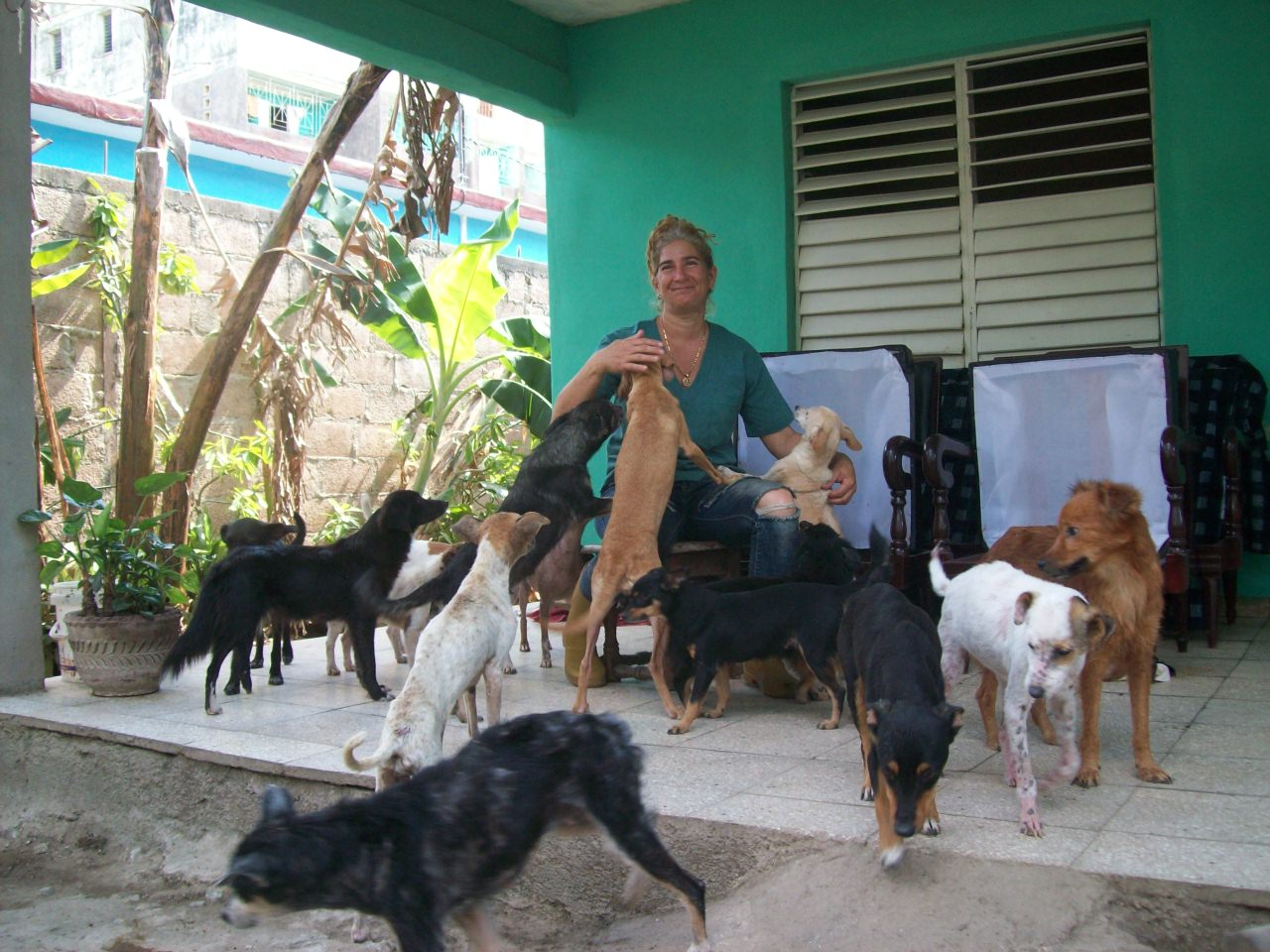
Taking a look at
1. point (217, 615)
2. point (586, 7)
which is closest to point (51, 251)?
point (586, 7)

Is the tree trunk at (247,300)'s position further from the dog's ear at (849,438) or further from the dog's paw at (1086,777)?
the dog's paw at (1086,777)

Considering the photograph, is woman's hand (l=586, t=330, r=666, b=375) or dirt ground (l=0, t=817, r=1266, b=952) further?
woman's hand (l=586, t=330, r=666, b=375)

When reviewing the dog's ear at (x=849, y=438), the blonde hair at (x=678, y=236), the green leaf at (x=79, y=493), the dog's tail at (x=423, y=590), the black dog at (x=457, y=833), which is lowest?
the black dog at (x=457, y=833)

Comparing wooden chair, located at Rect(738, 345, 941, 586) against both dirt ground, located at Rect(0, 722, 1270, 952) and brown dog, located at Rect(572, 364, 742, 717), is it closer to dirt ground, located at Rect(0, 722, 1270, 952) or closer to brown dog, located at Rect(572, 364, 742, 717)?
brown dog, located at Rect(572, 364, 742, 717)

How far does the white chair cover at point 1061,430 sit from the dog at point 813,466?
86cm

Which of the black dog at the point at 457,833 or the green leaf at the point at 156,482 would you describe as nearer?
the black dog at the point at 457,833

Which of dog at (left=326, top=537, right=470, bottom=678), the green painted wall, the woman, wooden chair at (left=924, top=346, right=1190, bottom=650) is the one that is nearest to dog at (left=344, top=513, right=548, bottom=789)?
dog at (left=326, top=537, right=470, bottom=678)

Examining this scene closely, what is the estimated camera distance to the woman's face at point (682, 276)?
5.23 meters

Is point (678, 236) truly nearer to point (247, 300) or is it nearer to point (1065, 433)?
point (1065, 433)

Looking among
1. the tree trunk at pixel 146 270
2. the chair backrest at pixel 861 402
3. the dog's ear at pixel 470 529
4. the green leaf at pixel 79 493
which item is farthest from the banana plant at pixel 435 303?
the dog's ear at pixel 470 529

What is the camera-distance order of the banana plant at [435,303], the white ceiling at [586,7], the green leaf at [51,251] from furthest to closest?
1. the banana plant at [435,303]
2. the green leaf at [51,251]
3. the white ceiling at [586,7]

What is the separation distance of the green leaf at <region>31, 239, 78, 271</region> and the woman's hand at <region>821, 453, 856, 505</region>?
5.01m

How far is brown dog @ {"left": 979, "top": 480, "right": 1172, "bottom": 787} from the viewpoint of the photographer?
138 inches

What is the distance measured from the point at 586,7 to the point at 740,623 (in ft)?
14.4
